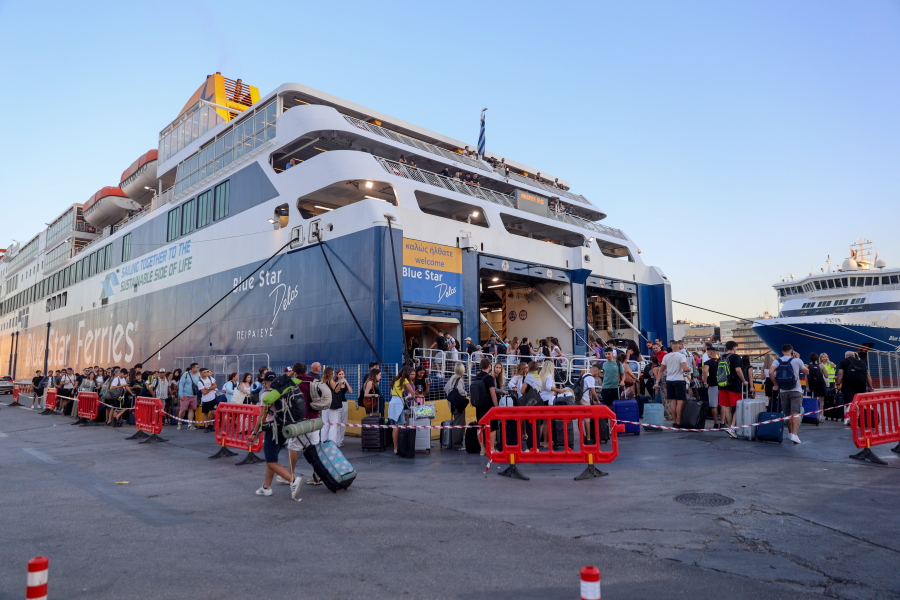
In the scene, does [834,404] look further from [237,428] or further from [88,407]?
[88,407]

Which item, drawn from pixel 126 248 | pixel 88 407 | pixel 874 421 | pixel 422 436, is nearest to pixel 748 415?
pixel 874 421

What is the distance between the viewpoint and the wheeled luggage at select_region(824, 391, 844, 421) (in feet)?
45.1

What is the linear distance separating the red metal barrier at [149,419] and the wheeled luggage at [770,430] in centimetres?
1223

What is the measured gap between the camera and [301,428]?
709 cm

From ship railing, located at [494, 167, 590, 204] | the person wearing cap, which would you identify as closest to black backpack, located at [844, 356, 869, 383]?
the person wearing cap

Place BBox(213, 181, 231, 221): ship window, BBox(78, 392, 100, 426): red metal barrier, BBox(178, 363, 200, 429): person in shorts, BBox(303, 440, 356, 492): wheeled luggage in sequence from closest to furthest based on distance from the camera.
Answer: BBox(303, 440, 356, 492): wheeled luggage → BBox(178, 363, 200, 429): person in shorts → BBox(78, 392, 100, 426): red metal barrier → BBox(213, 181, 231, 221): ship window

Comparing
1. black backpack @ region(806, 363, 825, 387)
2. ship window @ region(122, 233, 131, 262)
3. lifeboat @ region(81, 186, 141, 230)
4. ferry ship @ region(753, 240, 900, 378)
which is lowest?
black backpack @ region(806, 363, 825, 387)

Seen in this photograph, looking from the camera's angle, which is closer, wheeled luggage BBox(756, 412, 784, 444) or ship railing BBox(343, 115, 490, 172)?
wheeled luggage BBox(756, 412, 784, 444)

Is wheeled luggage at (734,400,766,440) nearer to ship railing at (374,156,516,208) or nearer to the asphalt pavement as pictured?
the asphalt pavement

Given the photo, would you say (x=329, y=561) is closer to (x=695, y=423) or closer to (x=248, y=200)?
(x=695, y=423)

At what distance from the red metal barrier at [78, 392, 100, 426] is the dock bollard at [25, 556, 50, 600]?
17446mm

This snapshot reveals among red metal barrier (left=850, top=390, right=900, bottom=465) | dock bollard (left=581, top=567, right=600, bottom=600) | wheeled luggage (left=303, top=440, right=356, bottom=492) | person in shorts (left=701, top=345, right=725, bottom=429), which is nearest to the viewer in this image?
dock bollard (left=581, top=567, right=600, bottom=600)

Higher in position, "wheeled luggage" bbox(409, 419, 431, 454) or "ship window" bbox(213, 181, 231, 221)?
"ship window" bbox(213, 181, 231, 221)

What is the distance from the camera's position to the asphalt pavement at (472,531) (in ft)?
12.6
